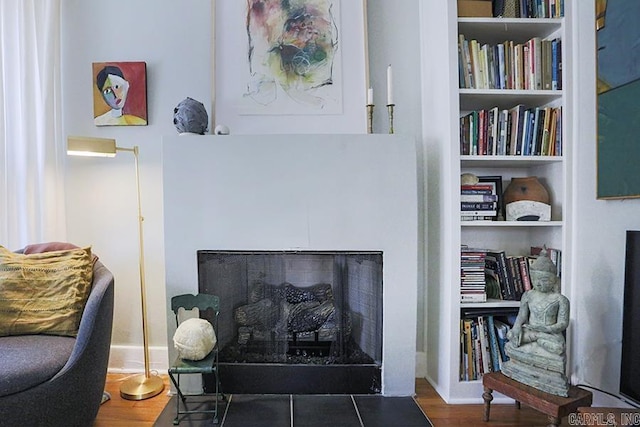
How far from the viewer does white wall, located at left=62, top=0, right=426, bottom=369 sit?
2475mm

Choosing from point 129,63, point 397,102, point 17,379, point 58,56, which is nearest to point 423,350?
point 397,102

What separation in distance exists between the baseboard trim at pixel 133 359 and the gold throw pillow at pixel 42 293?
0.69 metres

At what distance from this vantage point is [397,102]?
8.14 ft

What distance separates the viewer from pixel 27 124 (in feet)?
7.59

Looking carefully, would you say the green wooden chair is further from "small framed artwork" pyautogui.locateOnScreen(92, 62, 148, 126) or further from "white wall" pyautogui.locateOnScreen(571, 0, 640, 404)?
"white wall" pyautogui.locateOnScreen(571, 0, 640, 404)

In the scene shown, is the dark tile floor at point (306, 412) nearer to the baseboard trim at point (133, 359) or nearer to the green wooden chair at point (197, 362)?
the green wooden chair at point (197, 362)

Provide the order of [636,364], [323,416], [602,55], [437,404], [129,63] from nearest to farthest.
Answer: [636,364] → [602,55] → [323,416] → [437,404] → [129,63]

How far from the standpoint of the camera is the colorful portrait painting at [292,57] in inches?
94.2

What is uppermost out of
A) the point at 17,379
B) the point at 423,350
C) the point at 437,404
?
the point at 17,379

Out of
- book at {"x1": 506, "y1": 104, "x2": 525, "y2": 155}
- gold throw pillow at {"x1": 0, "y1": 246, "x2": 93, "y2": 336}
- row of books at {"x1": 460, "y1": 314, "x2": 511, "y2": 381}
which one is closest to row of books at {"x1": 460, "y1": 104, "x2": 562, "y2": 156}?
book at {"x1": 506, "y1": 104, "x2": 525, "y2": 155}

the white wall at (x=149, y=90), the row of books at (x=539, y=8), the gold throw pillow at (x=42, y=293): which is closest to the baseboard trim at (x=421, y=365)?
the white wall at (x=149, y=90)

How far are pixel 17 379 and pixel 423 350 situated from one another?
2107mm

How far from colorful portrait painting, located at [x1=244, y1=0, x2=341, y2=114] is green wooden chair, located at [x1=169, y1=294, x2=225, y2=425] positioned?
3.84 ft

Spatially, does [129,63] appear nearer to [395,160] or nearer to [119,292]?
[119,292]
